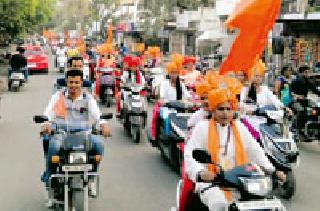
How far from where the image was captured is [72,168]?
6.59 metres

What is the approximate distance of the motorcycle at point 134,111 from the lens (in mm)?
12648

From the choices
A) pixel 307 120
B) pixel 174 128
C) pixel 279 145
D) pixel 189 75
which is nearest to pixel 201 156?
pixel 279 145

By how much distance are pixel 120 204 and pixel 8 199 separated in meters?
1.45

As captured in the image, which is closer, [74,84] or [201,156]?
[201,156]

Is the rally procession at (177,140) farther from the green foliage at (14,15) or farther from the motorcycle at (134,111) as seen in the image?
the green foliage at (14,15)

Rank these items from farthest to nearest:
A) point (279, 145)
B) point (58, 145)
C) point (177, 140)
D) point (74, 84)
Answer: point (177, 140), point (279, 145), point (74, 84), point (58, 145)

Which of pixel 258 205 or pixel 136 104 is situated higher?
pixel 258 205

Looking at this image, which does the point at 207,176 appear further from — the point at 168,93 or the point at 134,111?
the point at 134,111

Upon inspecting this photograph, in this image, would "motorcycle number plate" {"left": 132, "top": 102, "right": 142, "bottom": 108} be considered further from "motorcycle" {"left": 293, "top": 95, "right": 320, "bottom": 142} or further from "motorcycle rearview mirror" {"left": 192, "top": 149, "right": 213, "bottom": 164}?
"motorcycle rearview mirror" {"left": 192, "top": 149, "right": 213, "bottom": 164}

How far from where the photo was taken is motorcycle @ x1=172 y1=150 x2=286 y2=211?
4395 mm

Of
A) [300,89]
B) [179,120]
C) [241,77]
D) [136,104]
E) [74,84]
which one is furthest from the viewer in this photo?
[136,104]

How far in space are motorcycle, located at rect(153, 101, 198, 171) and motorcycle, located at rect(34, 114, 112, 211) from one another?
2589mm

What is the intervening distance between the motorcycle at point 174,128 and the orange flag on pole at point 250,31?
336 centimetres

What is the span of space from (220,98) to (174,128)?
4.64 m
